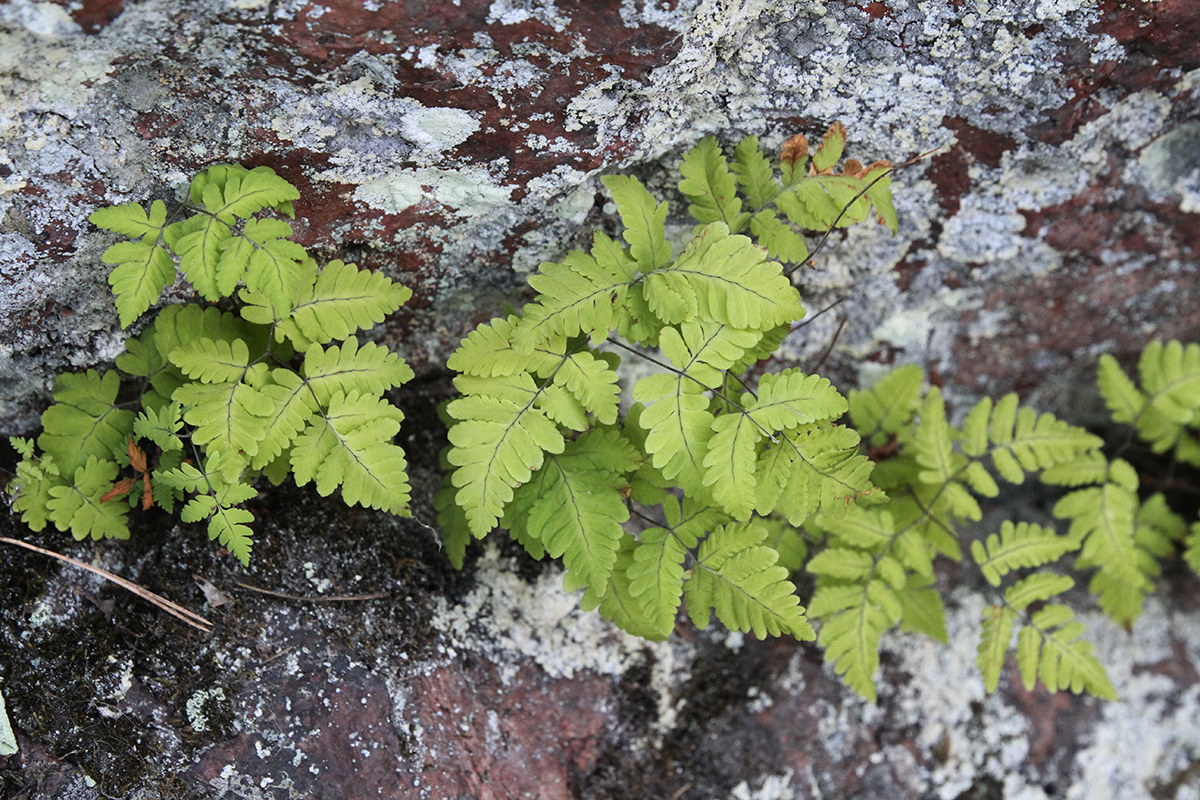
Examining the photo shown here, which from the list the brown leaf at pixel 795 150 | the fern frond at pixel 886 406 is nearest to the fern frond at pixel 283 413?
the brown leaf at pixel 795 150

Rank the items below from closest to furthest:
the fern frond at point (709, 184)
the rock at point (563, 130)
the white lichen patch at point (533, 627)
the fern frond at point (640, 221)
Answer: the rock at point (563, 130), the fern frond at point (640, 221), the fern frond at point (709, 184), the white lichen patch at point (533, 627)

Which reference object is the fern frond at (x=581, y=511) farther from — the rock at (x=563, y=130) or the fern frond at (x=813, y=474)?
the rock at (x=563, y=130)

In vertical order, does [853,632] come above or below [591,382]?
below

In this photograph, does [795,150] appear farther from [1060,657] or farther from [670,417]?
[1060,657]

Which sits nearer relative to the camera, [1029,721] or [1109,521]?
[1109,521]

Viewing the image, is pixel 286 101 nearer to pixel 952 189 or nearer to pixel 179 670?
pixel 179 670

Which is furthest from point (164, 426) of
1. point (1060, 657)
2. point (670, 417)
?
point (1060, 657)
